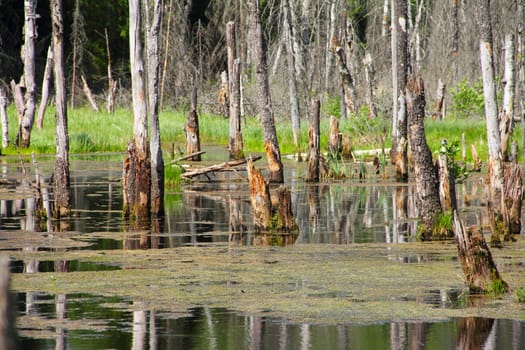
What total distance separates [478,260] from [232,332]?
106 inches

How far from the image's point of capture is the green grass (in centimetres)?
2897

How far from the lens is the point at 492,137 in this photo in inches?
582

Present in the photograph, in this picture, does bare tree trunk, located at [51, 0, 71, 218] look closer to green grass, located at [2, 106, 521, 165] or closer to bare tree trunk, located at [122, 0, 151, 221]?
bare tree trunk, located at [122, 0, 151, 221]

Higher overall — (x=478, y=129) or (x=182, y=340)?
(x=478, y=129)

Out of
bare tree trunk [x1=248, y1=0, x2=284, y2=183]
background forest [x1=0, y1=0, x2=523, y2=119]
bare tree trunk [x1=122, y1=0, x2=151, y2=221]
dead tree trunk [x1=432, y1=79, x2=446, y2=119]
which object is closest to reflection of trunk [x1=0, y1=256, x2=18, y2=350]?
→ bare tree trunk [x1=122, y1=0, x2=151, y2=221]

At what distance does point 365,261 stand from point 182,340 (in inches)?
167

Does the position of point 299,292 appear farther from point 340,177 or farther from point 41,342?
point 340,177

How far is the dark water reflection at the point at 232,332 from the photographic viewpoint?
7527 mm

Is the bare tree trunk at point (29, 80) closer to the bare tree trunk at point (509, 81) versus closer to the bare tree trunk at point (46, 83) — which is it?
the bare tree trunk at point (46, 83)

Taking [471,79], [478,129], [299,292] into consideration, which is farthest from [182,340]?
[471,79]

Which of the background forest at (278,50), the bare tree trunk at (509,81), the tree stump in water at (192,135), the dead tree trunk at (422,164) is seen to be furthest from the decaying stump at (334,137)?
the dead tree trunk at (422,164)

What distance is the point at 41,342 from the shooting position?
757 centimetres

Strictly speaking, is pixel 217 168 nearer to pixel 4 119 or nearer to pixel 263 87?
pixel 263 87

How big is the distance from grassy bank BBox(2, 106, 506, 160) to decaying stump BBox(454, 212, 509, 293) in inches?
663
